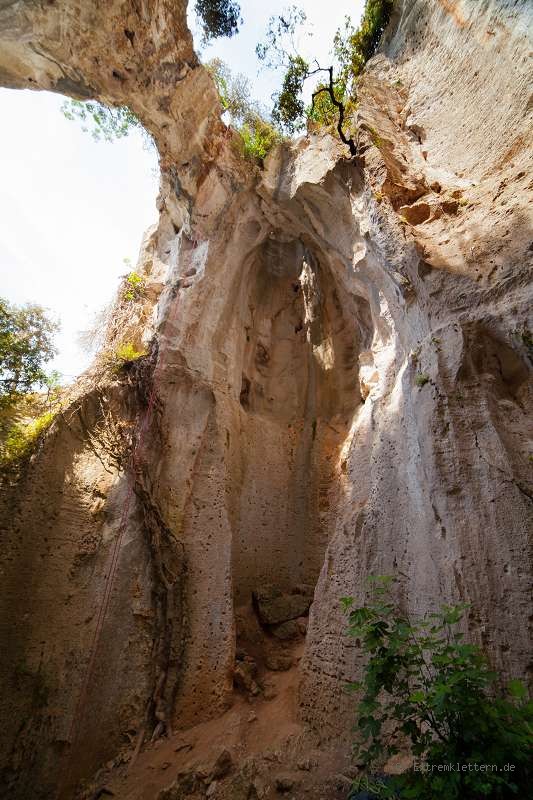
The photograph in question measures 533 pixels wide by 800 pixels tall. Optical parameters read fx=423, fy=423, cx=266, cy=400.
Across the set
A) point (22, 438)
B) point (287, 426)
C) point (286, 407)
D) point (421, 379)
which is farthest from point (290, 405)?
point (22, 438)

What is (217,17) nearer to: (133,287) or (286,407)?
(133,287)

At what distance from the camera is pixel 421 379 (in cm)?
454

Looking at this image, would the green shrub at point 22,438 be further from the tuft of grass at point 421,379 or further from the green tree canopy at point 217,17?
the green tree canopy at point 217,17

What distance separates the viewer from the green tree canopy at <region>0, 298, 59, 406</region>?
5.74 metres

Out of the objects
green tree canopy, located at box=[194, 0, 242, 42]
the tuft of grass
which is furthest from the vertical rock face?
green tree canopy, located at box=[194, 0, 242, 42]

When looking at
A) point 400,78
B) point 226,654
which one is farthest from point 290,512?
point 400,78

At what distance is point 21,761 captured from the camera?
14.6ft

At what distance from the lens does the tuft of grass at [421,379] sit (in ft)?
14.8

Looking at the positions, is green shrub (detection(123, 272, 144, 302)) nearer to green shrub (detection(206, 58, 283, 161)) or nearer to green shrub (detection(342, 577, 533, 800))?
green shrub (detection(206, 58, 283, 161))

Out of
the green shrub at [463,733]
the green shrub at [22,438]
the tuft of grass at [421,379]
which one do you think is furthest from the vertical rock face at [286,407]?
the green shrub at [463,733]

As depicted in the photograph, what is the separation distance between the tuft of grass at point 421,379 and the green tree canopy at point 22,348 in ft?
16.4

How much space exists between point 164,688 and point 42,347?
4739 mm

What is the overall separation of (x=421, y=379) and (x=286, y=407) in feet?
13.5

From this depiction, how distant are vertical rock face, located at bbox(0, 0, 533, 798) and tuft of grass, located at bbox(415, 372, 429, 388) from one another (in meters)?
0.01
